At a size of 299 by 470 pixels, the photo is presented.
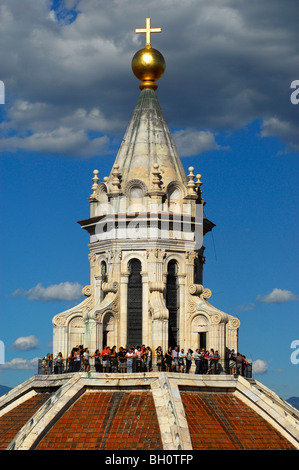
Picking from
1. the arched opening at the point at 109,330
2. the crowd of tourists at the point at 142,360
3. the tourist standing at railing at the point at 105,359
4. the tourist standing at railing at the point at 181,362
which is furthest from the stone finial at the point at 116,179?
the tourist standing at railing at the point at 181,362

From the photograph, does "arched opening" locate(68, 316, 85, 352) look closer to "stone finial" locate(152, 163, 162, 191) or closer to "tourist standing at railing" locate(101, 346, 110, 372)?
"tourist standing at railing" locate(101, 346, 110, 372)

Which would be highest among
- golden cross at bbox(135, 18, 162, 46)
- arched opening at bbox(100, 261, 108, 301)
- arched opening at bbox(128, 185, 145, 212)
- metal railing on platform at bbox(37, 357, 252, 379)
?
golden cross at bbox(135, 18, 162, 46)

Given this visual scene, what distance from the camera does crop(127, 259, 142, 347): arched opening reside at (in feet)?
184

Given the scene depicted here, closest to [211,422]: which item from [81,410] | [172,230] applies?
[81,410]

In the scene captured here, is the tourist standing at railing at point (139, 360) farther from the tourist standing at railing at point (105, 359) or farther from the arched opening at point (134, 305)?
the arched opening at point (134, 305)

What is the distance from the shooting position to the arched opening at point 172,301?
185 feet

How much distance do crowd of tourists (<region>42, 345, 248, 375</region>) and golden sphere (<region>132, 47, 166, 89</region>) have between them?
1423 cm

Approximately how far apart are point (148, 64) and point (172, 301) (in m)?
12.2

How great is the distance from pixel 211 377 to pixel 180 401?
3.62 metres

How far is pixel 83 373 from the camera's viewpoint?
52156 mm

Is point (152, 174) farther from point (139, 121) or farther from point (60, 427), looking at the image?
point (60, 427)

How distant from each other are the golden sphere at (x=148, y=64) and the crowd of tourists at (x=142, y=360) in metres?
14.2

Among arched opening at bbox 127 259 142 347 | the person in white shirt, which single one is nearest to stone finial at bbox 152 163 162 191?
arched opening at bbox 127 259 142 347

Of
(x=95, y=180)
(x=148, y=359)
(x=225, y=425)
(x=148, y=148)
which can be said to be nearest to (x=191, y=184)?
(x=148, y=148)
